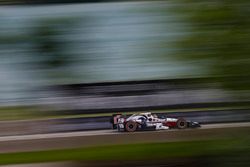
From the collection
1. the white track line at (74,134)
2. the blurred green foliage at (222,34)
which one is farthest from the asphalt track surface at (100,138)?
the blurred green foliage at (222,34)

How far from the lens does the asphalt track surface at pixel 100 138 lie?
2.37m

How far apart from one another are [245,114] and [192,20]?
1.00 ft

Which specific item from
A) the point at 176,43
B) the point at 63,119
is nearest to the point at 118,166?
the point at 63,119

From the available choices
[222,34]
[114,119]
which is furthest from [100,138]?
[222,34]

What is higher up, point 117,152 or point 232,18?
point 232,18

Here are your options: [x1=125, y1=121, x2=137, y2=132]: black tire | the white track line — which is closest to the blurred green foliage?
the white track line

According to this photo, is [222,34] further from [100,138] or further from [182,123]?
[100,138]

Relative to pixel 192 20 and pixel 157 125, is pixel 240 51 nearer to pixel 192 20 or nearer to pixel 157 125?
pixel 192 20

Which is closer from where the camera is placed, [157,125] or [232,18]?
[232,18]

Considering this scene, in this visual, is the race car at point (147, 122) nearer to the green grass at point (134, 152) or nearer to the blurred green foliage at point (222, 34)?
the green grass at point (134, 152)

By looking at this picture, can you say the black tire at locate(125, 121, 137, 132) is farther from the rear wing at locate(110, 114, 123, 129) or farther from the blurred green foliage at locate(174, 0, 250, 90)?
the blurred green foliage at locate(174, 0, 250, 90)

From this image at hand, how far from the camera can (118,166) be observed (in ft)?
7.77

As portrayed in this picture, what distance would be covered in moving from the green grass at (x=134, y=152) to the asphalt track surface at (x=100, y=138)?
0.02 m

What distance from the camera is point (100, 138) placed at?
241cm
